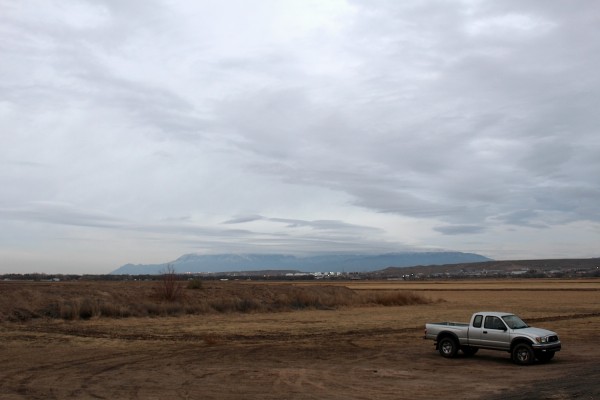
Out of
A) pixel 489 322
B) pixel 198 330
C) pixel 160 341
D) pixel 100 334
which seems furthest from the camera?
pixel 198 330

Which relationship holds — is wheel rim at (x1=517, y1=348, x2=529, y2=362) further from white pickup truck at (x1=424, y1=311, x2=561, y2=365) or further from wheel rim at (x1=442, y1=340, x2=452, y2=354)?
wheel rim at (x1=442, y1=340, x2=452, y2=354)

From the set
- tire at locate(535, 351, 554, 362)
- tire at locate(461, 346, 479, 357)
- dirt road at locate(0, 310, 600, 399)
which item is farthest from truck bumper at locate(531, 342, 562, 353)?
tire at locate(461, 346, 479, 357)

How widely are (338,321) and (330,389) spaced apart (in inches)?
1071

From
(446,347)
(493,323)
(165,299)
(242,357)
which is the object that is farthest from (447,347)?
(165,299)

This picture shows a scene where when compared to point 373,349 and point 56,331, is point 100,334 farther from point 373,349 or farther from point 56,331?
point 373,349

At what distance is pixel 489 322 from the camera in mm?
22859

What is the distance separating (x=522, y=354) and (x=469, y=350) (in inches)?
105

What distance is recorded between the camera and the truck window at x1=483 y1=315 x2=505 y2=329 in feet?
73.7

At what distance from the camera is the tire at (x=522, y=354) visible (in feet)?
69.4

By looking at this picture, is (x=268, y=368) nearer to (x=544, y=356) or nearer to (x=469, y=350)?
(x=469, y=350)

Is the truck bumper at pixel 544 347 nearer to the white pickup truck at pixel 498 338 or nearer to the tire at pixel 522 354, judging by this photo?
the white pickup truck at pixel 498 338

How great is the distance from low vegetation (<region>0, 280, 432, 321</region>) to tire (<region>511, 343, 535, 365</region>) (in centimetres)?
3227

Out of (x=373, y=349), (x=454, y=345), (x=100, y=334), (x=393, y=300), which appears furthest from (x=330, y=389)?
(x=393, y=300)

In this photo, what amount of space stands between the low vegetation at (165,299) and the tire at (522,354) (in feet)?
106
